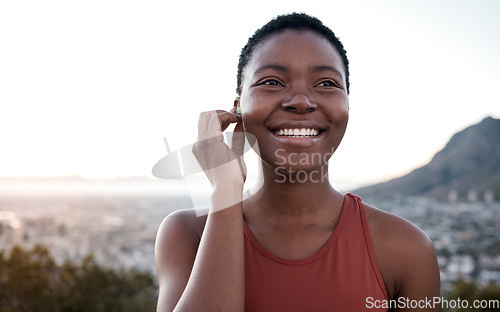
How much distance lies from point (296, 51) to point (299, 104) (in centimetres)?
32

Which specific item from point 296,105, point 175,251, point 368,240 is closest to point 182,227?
point 175,251

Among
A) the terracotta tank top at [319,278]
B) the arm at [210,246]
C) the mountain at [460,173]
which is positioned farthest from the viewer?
the mountain at [460,173]

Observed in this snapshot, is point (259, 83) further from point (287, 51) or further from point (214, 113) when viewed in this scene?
point (214, 113)

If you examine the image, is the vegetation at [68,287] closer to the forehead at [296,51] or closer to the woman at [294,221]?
the woman at [294,221]

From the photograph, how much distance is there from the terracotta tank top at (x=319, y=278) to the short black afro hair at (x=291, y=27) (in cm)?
106

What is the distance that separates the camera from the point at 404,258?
2146 millimetres

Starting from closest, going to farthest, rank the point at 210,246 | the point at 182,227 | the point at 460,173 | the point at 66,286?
the point at 210,246, the point at 182,227, the point at 66,286, the point at 460,173

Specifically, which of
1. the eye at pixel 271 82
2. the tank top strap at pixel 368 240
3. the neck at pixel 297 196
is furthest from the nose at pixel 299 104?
the tank top strap at pixel 368 240

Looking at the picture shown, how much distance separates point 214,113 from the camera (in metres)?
2.40

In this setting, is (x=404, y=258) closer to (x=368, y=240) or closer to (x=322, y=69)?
(x=368, y=240)

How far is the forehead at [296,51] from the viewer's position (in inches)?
83.1

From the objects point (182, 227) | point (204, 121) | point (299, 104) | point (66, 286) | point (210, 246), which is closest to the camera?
point (210, 246)

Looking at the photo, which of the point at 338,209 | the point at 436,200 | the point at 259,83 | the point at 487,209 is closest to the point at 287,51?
the point at 259,83

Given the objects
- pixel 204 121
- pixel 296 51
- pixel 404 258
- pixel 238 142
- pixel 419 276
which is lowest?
pixel 419 276
